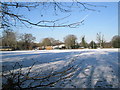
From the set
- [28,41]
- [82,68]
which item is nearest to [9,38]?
[28,41]

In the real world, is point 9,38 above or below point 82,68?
above

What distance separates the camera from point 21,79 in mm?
791

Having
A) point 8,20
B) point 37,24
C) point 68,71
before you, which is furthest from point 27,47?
point 68,71

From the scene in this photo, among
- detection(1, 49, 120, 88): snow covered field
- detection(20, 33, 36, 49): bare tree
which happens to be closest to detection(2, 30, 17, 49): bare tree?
detection(20, 33, 36, 49): bare tree

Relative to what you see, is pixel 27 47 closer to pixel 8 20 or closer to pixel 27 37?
pixel 27 37

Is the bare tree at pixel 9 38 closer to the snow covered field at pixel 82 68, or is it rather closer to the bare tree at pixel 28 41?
the bare tree at pixel 28 41

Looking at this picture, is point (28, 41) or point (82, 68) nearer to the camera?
point (28, 41)

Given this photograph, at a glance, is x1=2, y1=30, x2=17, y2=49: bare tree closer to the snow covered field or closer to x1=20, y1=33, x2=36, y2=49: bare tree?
x1=20, y1=33, x2=36, y2=49: bare tree

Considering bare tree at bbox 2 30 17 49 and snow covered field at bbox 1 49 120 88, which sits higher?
bare tree at bbox 2 30 17 49

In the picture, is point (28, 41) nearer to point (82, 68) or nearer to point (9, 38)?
point (9, 38)

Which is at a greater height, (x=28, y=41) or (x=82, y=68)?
(x=28, y=41)

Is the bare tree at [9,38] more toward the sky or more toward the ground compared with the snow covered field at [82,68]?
more toward the sky

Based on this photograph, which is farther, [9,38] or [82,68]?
[82,68]

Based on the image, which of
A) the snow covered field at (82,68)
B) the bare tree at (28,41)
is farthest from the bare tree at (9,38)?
the snow covered field at (82,68)
